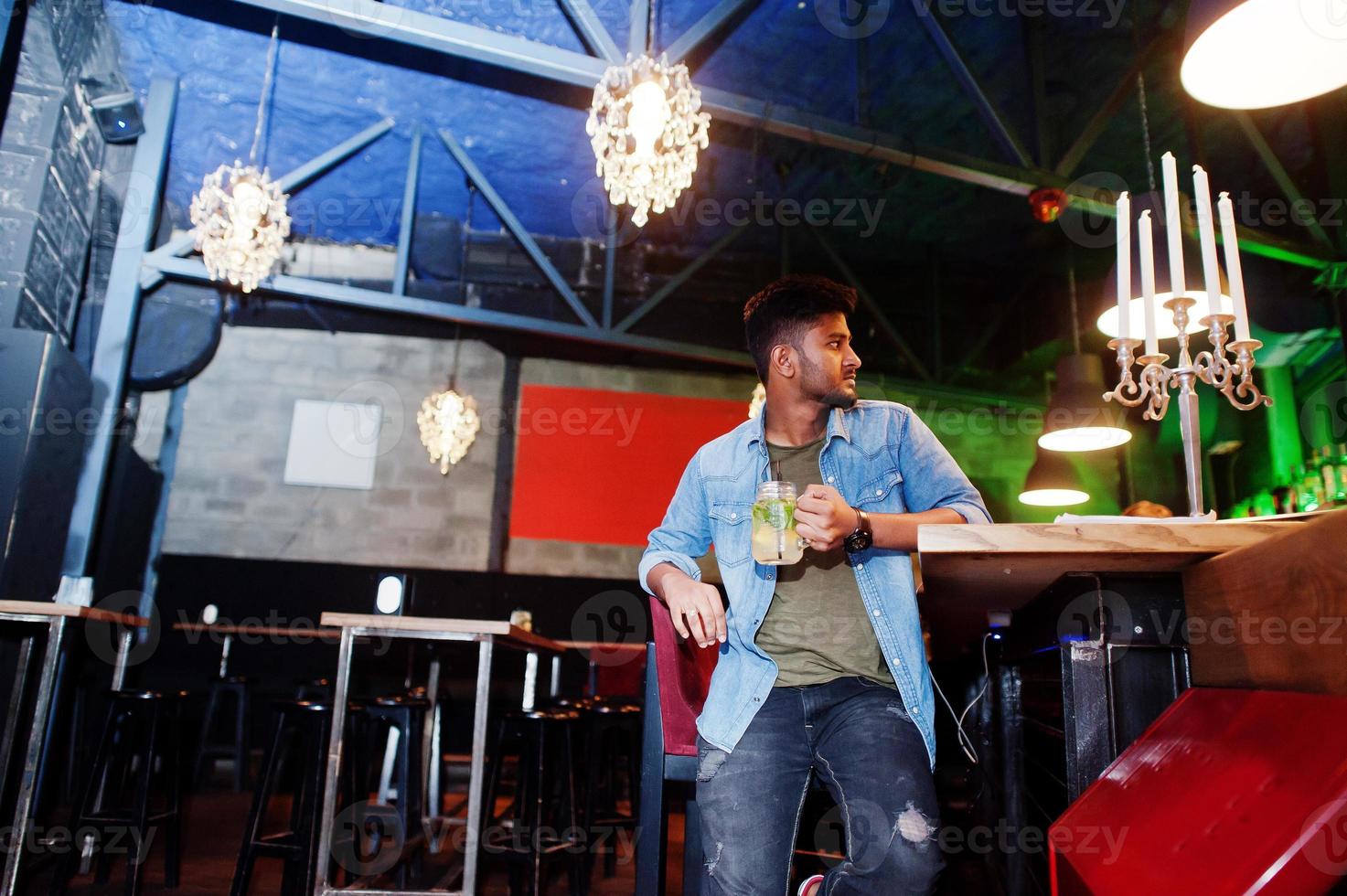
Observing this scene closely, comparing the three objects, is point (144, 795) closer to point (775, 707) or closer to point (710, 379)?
point (775, 707)

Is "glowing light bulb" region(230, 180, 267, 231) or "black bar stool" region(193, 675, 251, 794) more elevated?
"glowing light bulb" region(230, 180, 267, 231)

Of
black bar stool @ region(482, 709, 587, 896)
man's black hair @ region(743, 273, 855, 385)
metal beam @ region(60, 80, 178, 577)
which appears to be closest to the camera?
man's black hair @ region(743, 273, 855, 385)

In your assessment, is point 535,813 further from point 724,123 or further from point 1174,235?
point 724,123

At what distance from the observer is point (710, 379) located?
916cm

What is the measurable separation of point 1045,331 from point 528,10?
16.6 ft

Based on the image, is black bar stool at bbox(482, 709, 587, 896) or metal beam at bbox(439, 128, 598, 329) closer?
black bar stool at bbox(482, 709, 587, 896)

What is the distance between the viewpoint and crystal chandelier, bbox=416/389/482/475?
24.3ft

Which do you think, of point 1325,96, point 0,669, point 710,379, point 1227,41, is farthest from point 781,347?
point 710,379

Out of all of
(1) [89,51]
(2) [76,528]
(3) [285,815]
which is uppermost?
(1) [89,51]

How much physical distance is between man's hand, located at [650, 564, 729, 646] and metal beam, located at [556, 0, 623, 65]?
11.2 ft

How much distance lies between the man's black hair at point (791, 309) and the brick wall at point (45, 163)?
475 centimetres

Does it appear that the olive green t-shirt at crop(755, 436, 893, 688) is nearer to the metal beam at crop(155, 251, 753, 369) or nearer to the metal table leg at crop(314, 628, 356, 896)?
the metal table leg at crop(314, 628, 356, 896)

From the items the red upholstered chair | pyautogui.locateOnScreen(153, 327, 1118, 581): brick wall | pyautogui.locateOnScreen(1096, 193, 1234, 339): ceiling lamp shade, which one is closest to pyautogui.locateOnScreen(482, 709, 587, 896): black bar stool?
the red upholstered chair

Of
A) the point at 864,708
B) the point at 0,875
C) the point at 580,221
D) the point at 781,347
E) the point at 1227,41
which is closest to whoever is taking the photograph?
the point at 864,708
